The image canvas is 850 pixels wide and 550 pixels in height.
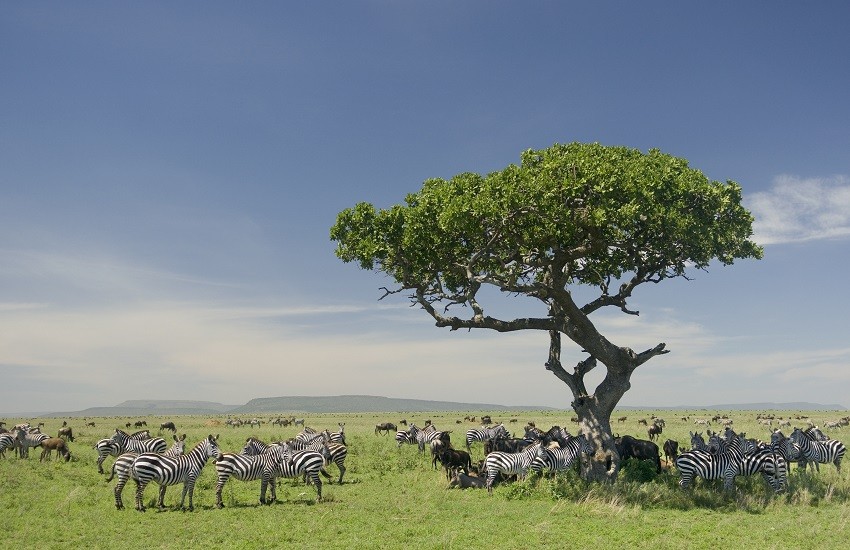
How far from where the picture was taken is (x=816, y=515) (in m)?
19.5

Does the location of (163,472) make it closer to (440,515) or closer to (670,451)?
(440,515)

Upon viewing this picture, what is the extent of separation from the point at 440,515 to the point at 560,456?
7.63 m

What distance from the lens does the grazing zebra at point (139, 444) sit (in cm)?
3051

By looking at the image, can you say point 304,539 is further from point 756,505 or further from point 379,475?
point 756,505

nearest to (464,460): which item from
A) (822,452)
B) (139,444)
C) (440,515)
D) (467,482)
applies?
(467,482)

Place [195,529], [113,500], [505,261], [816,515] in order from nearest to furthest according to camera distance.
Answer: [195,529], [816,515], [113,500], [505,261]

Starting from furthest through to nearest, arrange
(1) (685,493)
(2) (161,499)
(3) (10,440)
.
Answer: (3) (10,440) < (1) (685,493) < (2) (161,499)

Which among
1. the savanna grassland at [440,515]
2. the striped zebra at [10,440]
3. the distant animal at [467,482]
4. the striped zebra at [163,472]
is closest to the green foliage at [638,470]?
the savanna grassland at [440,515]

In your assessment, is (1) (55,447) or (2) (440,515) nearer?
(2) (440,515)

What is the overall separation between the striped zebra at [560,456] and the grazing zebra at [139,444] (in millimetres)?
19228

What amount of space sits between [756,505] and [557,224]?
11.9 m

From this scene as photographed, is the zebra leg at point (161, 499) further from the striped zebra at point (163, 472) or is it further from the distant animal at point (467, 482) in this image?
the distant animal at point (467, 482)

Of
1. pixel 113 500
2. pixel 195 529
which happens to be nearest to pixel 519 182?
pixel 195 529

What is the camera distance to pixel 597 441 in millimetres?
25375
